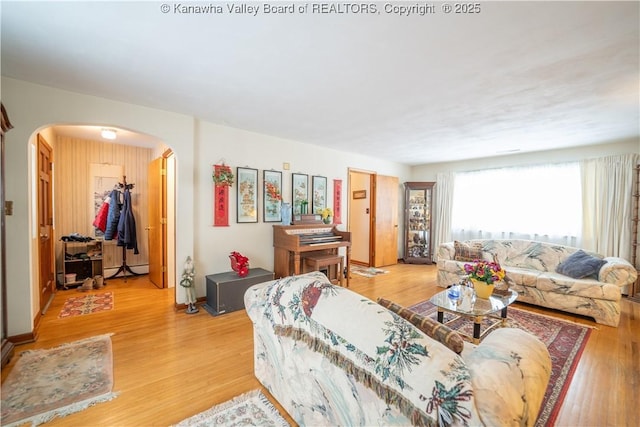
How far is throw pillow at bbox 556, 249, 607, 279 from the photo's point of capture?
3453 mm

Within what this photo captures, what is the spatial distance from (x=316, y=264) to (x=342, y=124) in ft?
6.81

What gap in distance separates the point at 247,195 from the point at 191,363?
232 centimetres

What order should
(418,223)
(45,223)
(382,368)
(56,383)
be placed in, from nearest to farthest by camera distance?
(382,368) → (56,383) → (45,223) → (418,223)

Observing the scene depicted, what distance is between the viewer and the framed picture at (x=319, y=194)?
4.94m

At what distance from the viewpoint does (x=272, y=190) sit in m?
4.30

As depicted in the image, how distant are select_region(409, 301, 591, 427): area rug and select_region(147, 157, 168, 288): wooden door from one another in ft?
12.2

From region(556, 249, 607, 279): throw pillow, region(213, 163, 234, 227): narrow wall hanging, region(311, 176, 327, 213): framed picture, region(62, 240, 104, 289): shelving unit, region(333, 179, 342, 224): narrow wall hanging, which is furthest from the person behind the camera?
region(333, 179, 342, 224): narrow wall hanging

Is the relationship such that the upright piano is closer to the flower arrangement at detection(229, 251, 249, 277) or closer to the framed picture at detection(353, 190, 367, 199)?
the flower arrangement at detection(229, 251, 249, 277)

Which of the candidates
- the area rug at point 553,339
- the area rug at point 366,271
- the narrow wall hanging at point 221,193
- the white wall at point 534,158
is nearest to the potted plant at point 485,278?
the area rug at point 553,339

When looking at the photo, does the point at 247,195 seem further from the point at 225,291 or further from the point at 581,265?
the point at 581,265

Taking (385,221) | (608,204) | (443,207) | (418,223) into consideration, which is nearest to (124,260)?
(385,221)

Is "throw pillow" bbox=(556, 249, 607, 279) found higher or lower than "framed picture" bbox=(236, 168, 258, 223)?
lower

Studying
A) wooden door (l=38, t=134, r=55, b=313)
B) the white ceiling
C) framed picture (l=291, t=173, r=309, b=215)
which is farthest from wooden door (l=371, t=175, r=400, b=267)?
wooden door (l=38, t=134, r=55, b=313)

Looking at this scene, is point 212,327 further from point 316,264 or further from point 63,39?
point 63,39
